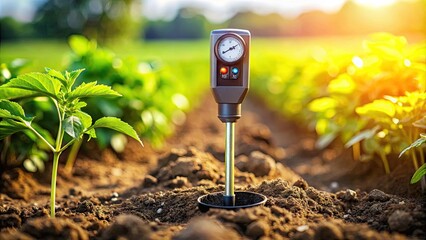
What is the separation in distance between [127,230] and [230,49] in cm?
123

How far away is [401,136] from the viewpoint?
480 cm

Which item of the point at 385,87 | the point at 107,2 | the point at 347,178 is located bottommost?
the point at 347,178

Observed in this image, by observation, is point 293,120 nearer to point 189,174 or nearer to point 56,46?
point 189,174

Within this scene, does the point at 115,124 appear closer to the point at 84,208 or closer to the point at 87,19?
the point at 84,208

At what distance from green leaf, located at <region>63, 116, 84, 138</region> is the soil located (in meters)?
0.47

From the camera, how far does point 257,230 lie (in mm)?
3018

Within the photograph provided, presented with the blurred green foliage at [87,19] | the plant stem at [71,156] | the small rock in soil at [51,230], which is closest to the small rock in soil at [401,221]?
the small rock in soil at [51,230]

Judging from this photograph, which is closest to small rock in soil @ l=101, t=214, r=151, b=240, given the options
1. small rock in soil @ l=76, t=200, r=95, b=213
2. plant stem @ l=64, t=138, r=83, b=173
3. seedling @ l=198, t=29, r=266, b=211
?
seedling @ l=198, t=29, r=266, b=211

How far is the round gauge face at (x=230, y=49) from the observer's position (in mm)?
3553

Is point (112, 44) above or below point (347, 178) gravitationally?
above

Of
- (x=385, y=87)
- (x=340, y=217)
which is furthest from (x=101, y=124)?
(x=385, y=87)

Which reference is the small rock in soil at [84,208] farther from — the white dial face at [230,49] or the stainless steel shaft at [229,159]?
the white dial face at [230,49]

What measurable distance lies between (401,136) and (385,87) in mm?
846

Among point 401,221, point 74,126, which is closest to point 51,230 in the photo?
point 74,126
